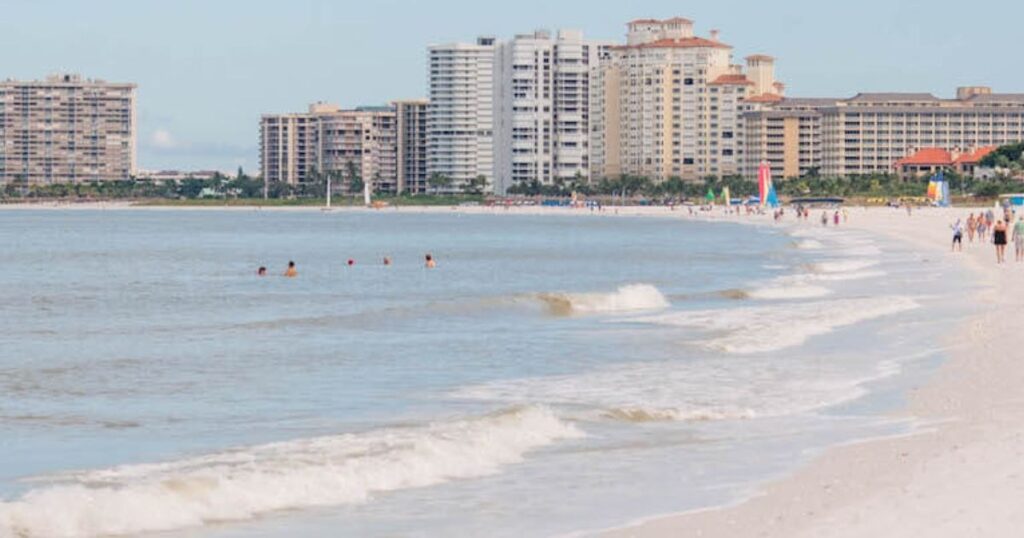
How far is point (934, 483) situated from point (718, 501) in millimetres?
1489

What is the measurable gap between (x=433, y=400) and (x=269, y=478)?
5560mm

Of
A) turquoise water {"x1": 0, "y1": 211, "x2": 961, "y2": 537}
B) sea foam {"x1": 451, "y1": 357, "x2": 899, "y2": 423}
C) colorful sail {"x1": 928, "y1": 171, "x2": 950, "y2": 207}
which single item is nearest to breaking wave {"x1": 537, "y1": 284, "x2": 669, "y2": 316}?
turquoise water {"x1": 0, "y1": 211, "x2": 961, "y2": 537}

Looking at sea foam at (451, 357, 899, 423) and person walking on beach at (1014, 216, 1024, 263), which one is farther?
person walking on beach at (1014, 216, 1024, 263)

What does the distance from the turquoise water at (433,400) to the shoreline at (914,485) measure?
1.39 feet

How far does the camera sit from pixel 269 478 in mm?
12703

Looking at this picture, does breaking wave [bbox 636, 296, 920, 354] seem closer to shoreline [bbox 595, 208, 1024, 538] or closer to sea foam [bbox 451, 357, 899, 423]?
sea foam [bbox 451, 357, 899, 423]

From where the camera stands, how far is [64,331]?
3106cm

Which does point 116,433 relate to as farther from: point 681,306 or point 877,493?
point 681,306

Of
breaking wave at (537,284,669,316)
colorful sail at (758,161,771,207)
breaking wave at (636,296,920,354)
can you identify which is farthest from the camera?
colorful sail at (758,161,771,207)

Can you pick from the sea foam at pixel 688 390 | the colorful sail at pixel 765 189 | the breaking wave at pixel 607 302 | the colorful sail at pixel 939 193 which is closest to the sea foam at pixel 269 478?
the sea foam at pixel 688 390

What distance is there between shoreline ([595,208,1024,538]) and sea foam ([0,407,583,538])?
8.64 feet

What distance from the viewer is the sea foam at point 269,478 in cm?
1152

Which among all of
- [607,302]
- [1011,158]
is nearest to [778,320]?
[607,302]

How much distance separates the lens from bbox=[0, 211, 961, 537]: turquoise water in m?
12.1
